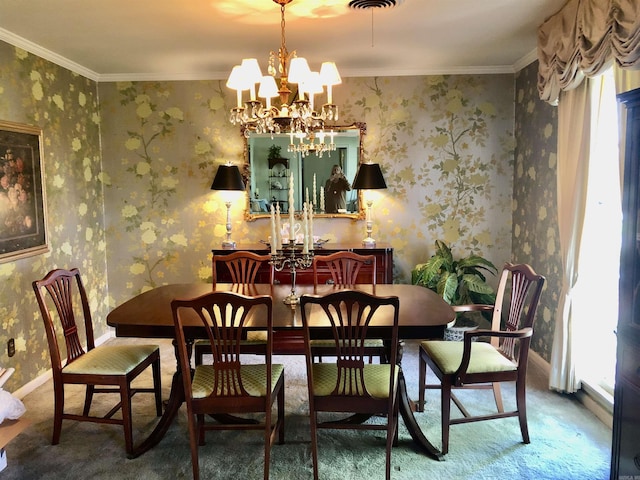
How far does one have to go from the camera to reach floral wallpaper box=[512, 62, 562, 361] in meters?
3.46

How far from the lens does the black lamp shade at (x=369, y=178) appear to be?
4.09m

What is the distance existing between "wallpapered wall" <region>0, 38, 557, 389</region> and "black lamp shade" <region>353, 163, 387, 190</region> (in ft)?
0.93

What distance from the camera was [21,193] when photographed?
3264 millimetres

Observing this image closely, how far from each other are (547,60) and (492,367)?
6.60 ft

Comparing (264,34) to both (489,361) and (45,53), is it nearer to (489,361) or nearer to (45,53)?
(45,53)

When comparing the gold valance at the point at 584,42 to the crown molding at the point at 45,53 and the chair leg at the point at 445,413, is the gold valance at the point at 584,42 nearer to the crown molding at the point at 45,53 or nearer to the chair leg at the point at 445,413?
the chair leg at the point at 445,413

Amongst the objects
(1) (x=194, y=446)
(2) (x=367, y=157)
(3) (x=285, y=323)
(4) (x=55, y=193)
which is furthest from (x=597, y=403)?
(4) (x=55, y=193)

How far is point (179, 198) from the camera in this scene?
4469 millimetres

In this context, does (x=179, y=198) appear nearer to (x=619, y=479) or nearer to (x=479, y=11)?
(x=479, y=11)

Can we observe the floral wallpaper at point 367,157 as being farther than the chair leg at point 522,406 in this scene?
Yes

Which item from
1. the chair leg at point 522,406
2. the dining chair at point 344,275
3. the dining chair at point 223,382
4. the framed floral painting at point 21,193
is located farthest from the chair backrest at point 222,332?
the framed floral painting at point 21,193

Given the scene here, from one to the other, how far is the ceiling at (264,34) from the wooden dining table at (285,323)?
167 cm

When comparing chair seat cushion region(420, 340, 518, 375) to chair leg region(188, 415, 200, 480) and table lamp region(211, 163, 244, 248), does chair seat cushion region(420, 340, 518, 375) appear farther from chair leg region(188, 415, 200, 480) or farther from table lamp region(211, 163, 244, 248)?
table lamp region(211, 163, 244, 248)

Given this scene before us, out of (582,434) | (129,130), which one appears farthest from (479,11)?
(129,130)
